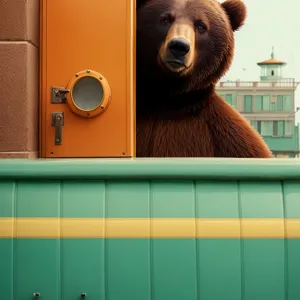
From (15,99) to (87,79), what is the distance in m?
0.35

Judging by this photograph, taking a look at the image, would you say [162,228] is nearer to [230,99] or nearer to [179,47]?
[179,47]

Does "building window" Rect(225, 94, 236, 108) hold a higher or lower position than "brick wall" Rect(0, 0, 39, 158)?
higher

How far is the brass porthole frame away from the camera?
2.20 meters

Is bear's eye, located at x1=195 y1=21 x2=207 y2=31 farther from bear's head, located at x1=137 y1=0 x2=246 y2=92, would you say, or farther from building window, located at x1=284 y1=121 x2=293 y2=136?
building window, located at x1=284 y1=121 x2=293 y2=136

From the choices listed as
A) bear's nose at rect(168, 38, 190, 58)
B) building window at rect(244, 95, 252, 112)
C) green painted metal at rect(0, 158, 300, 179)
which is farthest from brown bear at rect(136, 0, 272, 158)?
green painted metal at rect(0, 158, 300, 179)

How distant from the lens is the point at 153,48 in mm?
3027

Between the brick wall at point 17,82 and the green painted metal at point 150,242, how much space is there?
0.35 metres

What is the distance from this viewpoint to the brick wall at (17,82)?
1.99 meters

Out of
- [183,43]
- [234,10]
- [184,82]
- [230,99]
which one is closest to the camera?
[183,43]

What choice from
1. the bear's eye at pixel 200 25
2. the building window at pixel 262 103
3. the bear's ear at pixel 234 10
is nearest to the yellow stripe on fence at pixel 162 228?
the bear's eye at pixel 200 25

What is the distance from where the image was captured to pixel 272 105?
4145 millimetres

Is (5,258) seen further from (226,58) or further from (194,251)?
(226,58)

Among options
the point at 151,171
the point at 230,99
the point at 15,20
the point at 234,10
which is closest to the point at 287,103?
the point at 230,99

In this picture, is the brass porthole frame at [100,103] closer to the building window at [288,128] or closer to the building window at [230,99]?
the building window at [230,99]
